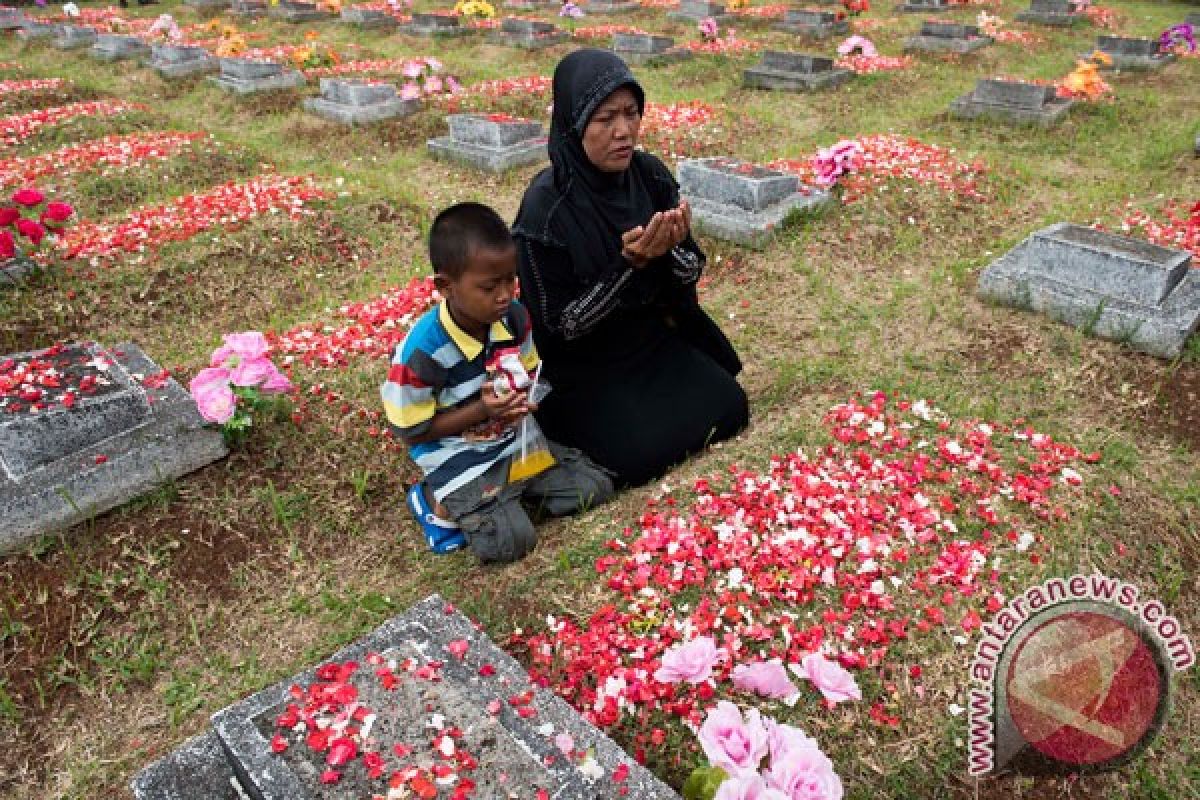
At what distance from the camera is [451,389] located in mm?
3346

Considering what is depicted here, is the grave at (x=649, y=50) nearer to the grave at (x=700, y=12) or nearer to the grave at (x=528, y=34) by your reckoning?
the grave at (x=528, y=34)

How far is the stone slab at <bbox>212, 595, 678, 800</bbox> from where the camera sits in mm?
A: 2072

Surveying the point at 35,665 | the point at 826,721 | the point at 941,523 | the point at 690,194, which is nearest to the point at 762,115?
the point at 690,194

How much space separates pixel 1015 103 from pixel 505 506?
30.0ft

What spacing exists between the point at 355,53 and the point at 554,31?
151 inches

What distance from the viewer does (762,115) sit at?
33.7 ft

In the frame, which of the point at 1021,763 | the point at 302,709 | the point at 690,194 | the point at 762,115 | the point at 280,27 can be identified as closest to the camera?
the point at 302,709

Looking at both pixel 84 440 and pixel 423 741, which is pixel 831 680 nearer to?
pixel 423 741

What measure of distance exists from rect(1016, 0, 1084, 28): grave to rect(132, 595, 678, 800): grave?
18.1 m

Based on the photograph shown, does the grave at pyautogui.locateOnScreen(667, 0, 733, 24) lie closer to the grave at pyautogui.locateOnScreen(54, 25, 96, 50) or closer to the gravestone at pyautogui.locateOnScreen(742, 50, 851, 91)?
the gravestone at pyautogui.locateOnScreen(742, 50, 851, 91)

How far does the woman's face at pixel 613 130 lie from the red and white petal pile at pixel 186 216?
474 cm

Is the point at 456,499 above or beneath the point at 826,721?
above

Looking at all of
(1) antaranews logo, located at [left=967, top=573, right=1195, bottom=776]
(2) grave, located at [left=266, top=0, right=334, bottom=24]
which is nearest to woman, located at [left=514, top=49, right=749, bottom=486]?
(1) antaranews logo, located at [left=967, top=573, right=1195, bottom=776]

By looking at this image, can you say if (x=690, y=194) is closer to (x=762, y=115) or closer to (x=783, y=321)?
(x=783, y=321)
